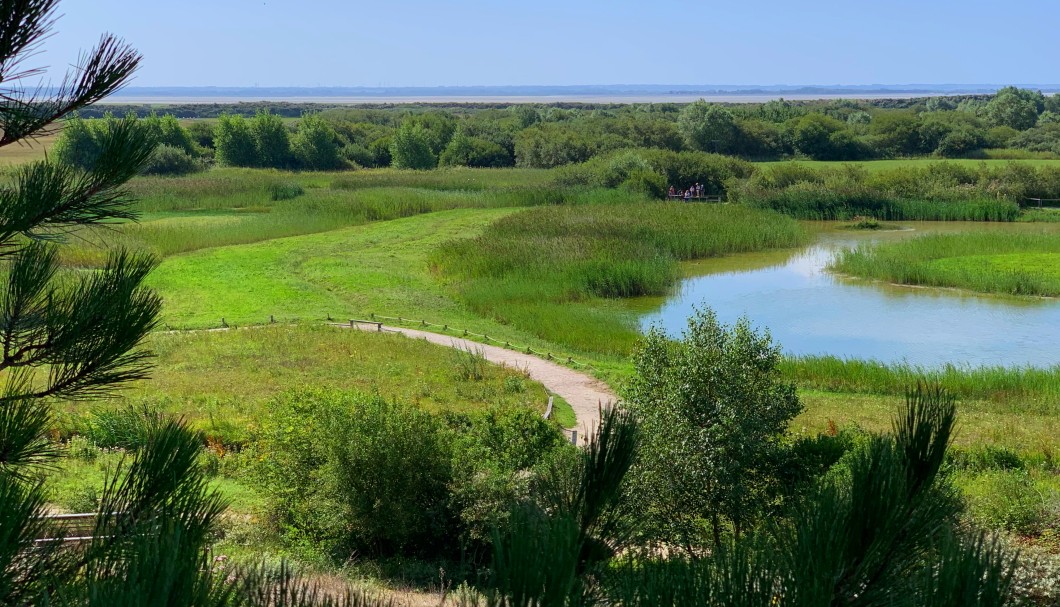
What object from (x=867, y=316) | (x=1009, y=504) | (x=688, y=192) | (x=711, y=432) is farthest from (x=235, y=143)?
(x=1009, y=504)

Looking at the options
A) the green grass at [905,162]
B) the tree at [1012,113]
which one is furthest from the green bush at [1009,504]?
the tree at [1012,113]

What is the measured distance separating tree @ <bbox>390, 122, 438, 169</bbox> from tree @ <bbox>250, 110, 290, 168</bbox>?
8.14 m

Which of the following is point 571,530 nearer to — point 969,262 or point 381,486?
point 381,486

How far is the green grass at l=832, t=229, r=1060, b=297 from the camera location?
104 feet

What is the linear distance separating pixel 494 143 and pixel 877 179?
3267cm

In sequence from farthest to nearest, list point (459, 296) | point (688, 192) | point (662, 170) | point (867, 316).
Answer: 1. point (662, 170)
2. point (688, 192)
3. point (459, 296)
4. point (867, 316)

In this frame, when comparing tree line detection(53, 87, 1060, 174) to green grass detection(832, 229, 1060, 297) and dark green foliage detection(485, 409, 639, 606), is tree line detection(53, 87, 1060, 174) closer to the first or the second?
green grass detection(832, 229, 1060, 297)

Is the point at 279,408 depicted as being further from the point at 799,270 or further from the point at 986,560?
A: the point at 799,270

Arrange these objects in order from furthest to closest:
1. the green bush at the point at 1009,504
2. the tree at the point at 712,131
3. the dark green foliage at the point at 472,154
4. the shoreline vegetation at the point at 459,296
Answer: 1. the tree at the point at 712,131
2. the dark green foliage at the point at 472,154
3. the shoreline vegetation at the point at 459,296
4. the green bush at the point at 1009,504

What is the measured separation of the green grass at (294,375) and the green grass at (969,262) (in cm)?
1800

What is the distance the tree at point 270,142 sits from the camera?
7444 cm

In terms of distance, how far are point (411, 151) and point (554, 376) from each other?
191 ft

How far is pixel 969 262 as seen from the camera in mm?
35656

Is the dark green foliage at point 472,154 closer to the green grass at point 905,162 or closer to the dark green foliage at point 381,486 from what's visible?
the green grass at point 905,162
